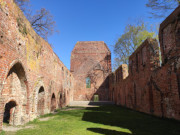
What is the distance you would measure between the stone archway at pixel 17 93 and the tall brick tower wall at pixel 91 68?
19.6 metres

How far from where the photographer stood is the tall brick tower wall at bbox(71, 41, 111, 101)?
1046 inches

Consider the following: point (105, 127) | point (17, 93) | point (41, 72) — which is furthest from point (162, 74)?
point (17, 93)

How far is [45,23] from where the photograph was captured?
659 inches

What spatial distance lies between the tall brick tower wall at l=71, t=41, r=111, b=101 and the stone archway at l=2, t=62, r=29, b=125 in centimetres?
1963

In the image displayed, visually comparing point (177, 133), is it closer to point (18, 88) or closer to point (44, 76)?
point (18, 88)

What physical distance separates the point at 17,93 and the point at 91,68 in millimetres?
20849

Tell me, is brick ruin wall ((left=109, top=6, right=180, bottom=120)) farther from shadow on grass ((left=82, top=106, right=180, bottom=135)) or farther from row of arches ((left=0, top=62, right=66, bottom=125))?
row of arches ((left=0, top=62, right=66, bottom=125))

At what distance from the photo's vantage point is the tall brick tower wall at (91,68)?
26578mm

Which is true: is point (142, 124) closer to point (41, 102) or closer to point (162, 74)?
point (162, 74)

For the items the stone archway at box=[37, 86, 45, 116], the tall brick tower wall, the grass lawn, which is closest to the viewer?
the grass lawn

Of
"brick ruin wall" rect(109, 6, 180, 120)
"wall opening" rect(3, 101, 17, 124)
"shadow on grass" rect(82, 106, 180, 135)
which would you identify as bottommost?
"shadow on grass" rect(82, 106, 180, 135)

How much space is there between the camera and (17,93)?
701cm

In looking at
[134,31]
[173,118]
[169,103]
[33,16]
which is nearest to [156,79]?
[169,103]

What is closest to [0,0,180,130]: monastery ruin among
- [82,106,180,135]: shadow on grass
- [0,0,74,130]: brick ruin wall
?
[0,0,74,130]: brick ruin wall
